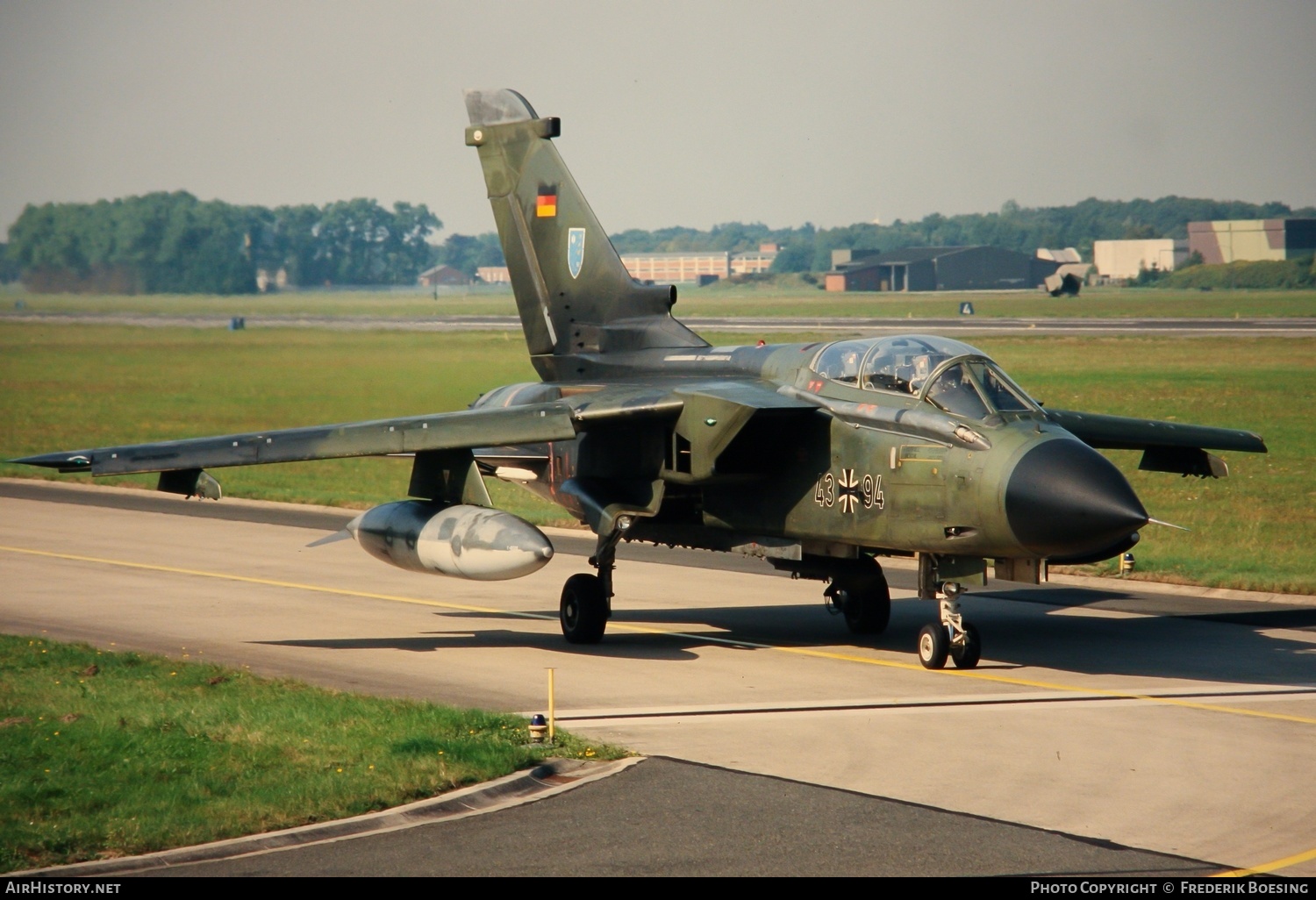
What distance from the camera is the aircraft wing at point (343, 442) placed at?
16359 mm

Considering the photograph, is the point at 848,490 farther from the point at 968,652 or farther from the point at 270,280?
the point at 270,280

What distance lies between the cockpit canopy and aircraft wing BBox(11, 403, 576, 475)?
10.2 ft

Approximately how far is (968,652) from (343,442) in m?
6.98

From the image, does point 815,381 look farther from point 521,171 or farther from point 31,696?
point 31,696

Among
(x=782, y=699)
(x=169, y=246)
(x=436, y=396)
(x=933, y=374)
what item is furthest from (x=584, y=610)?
(x=169, y=246)

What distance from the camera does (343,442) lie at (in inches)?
652

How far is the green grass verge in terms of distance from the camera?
31.6 feet

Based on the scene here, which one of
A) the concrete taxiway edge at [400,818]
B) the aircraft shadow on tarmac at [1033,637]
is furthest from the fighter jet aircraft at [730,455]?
the concrete taxiway edge at [400,818]

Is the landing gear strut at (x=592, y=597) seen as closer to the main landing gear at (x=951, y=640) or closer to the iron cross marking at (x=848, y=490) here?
the iron cross marking at (x=848, y=490)

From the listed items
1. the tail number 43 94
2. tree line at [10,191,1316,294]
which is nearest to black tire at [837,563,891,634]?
the tail number 43 94

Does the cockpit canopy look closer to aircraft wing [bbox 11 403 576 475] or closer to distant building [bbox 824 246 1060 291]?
aircraft wing [bbox 11 403 576 475]

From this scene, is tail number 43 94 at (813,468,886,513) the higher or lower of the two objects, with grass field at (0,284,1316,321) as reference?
lower

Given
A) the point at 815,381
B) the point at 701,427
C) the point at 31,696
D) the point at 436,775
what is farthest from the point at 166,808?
the point at 815,381

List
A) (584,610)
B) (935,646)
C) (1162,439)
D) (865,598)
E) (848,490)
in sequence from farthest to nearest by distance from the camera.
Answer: (1162,439) → (865,598) → (584,610) → (848,490) → (935,646)
